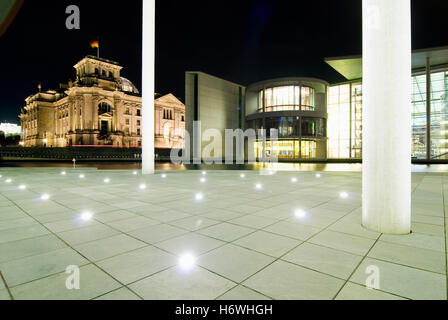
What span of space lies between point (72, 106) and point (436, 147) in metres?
94.5

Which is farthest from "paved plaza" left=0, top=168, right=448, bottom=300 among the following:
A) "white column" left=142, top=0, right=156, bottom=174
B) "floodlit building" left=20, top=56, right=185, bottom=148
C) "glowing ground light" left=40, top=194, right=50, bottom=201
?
"floodlit building" left=20, top=56, right=185, bottom=148

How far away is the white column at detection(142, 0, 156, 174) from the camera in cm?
1645

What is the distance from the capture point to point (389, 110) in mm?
4766

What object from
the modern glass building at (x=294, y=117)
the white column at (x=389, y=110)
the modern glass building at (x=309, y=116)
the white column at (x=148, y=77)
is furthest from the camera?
the modern glass building at (x=294, y=117)

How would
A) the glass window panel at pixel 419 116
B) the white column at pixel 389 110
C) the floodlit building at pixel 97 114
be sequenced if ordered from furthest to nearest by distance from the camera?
the floodlit building at pixel 97 114 → the glass window panel at pixel 419 116 → the white column at pixel 389 110

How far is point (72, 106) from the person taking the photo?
273ft

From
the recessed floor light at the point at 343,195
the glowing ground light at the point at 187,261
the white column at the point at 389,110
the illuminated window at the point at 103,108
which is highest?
the illuminated window at the point at 103,108

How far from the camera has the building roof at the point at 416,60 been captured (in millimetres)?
31844

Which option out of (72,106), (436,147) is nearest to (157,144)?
(72,106)

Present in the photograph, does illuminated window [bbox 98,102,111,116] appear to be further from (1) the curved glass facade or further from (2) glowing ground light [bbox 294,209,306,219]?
(2) glowing ground light [bbox 294,209,306,219]

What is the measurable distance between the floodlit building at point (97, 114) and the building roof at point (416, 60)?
226ft

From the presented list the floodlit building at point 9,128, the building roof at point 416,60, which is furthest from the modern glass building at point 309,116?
the floodlit building at point 9,128

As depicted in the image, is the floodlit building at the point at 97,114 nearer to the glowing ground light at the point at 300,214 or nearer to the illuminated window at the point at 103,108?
the illuminated window at the point at 103,108
